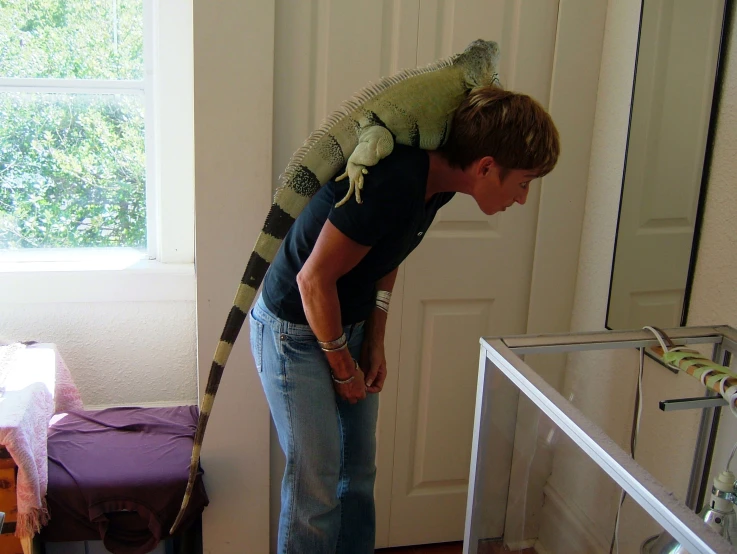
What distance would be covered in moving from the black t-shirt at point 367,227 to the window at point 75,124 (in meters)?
1.11

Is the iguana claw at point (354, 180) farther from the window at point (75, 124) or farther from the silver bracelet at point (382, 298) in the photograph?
the window at point (75, 124)

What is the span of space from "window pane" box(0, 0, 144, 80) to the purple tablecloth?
1.14 m

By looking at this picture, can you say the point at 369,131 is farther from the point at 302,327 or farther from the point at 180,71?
the point at 180,71

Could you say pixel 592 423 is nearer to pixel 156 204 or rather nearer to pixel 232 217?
pixel 232 217

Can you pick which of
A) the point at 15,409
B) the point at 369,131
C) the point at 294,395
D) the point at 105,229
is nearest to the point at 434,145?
the point at 369,131

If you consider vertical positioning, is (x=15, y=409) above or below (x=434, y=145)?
below

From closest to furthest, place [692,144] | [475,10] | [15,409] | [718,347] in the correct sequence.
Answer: [718,347], [692,144], [15,409], [475,10]

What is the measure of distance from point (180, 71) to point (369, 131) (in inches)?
44.7

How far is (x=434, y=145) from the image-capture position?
4.02 ft

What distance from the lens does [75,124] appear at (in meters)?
2.16

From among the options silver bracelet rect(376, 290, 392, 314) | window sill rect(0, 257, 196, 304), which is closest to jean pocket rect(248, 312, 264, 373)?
silver bracelet rect(376, 290, 392, 314)

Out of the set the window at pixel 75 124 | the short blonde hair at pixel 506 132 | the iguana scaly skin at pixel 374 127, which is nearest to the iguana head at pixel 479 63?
the iguana scaly skin at pixel 374 127

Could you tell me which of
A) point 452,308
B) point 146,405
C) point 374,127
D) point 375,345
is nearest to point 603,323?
point 452,308

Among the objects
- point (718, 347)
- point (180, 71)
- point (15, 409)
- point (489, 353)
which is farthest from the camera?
point (180, 71)
